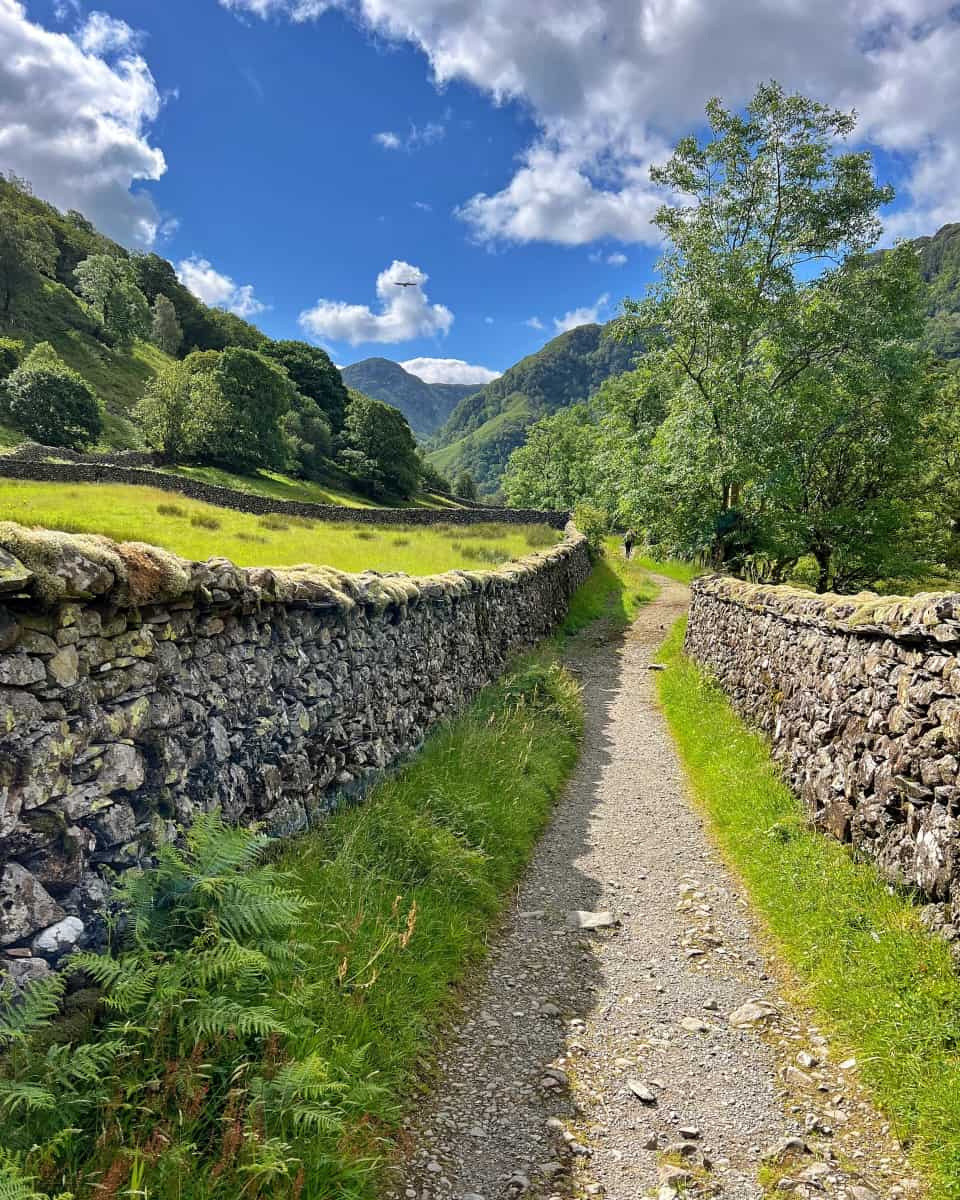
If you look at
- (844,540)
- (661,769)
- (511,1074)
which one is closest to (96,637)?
(511,1074)

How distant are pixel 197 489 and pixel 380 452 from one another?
45.6m

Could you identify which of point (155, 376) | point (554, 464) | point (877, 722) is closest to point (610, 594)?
point (877, 722)

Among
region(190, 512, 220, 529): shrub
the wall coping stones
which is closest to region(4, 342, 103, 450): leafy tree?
region(190, 512, 220, 529): shrub

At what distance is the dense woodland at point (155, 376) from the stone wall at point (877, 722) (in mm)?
52305

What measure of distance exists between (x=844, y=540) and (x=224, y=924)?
21.1 m

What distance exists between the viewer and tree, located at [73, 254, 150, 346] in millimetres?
80625

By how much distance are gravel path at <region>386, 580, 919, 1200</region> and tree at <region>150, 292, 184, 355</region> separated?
347 ft

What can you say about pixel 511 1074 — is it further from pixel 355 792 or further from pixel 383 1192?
pixel 355 792

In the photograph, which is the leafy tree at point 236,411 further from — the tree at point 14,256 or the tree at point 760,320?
the tree at point 760,320

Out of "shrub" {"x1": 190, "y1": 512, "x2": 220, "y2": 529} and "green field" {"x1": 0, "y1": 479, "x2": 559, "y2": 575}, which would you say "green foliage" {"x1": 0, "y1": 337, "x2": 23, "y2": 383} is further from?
"shrub" {"x1": 190, "y1": 512, "x2": 220, "y2": 529}

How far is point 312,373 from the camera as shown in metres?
93.0

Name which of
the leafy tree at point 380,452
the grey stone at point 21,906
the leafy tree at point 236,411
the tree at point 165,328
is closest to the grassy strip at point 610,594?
the grey stone at point 21,906

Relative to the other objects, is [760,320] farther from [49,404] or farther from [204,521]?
[49,404]

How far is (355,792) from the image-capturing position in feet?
21.5
